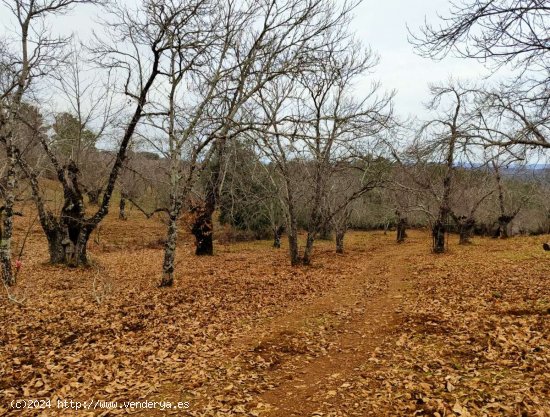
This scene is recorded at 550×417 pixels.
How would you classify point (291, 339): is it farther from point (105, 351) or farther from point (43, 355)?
point (43, 355)

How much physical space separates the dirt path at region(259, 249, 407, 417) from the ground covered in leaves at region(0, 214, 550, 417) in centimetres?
3

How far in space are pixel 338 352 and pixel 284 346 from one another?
99cm

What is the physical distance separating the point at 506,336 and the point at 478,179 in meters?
25.8

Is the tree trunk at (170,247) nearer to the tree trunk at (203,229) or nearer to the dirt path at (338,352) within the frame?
the dirt path at (338,352)

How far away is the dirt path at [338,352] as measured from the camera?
4.87 meters

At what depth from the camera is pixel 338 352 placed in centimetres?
648

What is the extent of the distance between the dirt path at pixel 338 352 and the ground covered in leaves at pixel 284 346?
29 millimetres

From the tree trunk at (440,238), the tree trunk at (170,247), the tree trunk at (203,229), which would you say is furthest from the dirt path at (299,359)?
the tree trunk at (440,238)

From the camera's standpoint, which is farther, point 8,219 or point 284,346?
point 8,219

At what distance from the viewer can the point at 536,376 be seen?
15.6 ft

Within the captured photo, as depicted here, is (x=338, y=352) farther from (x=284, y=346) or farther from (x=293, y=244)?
(x=293, y=244)

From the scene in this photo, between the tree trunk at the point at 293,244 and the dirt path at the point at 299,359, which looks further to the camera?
the tree trunk at the point at 293,244

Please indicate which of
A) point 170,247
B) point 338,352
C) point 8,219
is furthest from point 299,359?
point 8,219

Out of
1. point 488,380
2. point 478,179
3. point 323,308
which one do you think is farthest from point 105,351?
point 478,179
